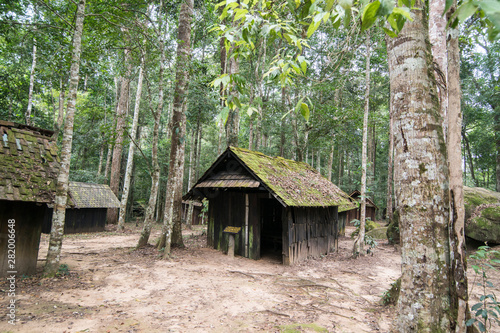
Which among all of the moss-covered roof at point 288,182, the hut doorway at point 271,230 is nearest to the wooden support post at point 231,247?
the hut doorway at point 271,230

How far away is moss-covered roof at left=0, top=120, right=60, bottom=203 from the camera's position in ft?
18.3

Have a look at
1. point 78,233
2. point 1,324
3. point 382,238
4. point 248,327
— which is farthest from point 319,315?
point 78,233

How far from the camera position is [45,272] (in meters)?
6.08

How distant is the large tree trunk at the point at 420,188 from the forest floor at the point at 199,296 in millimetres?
2890

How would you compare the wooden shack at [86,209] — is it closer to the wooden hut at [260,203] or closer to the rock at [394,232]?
the wooden hut at [260,203]

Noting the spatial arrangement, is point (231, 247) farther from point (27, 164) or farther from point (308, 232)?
point (27, 164)

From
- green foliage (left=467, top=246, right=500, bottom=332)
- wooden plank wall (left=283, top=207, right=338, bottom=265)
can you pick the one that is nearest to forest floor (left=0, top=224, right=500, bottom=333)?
wooden plank wall (left=283, top=207, right=338, bottom=265)

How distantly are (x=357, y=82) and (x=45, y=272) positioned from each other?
21.4 meters

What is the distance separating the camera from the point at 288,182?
977 cm

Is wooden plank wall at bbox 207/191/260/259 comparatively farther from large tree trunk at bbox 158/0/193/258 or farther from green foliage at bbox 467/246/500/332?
green foliage at bbox 467/246/500/332

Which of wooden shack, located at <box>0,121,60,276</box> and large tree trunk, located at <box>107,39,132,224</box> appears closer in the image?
wooden shack, located at <box>0,121,60,276</box>

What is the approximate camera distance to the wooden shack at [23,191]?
5684 mm

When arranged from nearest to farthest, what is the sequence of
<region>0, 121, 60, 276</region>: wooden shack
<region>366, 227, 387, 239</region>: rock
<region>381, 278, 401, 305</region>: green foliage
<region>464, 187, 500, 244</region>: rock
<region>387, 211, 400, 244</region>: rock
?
<region>381, 278, 401, 305</region>: green foliage < <region>0, 121, 60, 276</region>: wooden shack < <region>464, 187, 500, 244</region>: rock < <region>387, 211, 400, 244</region>: rock < <region>366, 227, 387, 239</region>: rock

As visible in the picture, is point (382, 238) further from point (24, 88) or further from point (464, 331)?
point (24, 88)
